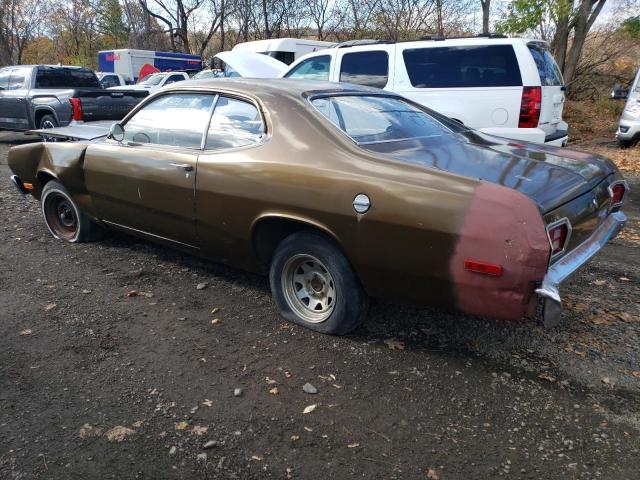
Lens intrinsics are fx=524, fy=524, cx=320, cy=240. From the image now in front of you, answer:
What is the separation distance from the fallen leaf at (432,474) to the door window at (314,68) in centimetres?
704

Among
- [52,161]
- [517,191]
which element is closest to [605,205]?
[517,191]

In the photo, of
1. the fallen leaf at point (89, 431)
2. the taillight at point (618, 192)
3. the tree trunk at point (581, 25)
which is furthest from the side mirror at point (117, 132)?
the tree trunk at point (581, 25)

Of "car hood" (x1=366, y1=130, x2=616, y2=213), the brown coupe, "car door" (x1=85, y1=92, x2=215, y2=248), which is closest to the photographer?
the brown coupe

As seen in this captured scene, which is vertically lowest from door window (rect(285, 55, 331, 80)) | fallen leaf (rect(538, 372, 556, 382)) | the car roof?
fallen leaf (rect(538, 372, 556, 382))

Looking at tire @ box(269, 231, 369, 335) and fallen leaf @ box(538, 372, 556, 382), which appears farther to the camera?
tire @ box(269, 231, 369, 335)

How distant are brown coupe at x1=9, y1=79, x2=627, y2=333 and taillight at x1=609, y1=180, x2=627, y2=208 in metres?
0.02

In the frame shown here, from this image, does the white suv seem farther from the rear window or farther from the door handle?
the rear window

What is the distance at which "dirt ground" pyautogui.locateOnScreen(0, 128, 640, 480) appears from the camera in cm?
234

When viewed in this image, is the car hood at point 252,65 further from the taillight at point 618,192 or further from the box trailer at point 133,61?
the box trailer at point 133,61

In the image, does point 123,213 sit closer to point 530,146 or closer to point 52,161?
point 52,161

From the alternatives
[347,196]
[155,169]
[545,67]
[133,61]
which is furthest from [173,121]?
[133,61]

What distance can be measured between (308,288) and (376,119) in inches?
49.6

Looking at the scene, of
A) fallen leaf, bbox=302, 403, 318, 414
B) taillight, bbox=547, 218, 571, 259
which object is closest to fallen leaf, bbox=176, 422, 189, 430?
fallen leaf, bbox=302, 403, 318, 414

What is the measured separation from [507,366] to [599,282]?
1.64 metres
